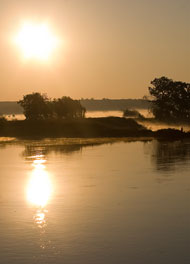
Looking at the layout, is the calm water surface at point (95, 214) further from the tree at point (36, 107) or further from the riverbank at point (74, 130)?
the tree at point (36, 107)

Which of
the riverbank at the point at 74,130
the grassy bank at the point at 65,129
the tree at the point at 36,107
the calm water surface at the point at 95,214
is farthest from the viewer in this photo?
the tree at the point at 36,107

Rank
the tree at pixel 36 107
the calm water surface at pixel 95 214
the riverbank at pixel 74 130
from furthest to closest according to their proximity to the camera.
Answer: the tree at pixel 36 107 → the riverbank at pixel 74 130 → the calm water surface at pixel 95 214

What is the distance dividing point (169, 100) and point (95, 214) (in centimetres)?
10740

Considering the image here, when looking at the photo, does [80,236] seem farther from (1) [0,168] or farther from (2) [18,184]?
(1) [0,168]

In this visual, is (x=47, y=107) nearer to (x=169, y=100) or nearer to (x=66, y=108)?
(x=66, y=108)

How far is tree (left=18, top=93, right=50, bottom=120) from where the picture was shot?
393 feet

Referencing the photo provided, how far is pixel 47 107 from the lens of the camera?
120 meters

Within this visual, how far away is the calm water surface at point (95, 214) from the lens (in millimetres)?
18031

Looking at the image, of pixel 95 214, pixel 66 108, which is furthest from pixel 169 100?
pixel 95 214

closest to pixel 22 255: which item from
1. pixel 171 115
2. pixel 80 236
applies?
pixel 80 236

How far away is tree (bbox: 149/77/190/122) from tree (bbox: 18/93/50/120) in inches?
962

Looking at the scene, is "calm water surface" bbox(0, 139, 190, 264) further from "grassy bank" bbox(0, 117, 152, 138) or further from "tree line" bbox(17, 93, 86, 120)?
"tree line" bbox(17, 93, 86, 120)

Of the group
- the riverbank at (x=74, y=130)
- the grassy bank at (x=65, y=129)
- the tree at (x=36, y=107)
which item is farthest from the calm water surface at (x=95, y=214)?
the tree at (x=36, y=107)

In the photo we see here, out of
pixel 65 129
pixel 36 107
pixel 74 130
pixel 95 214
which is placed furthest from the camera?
pixel 36 107
